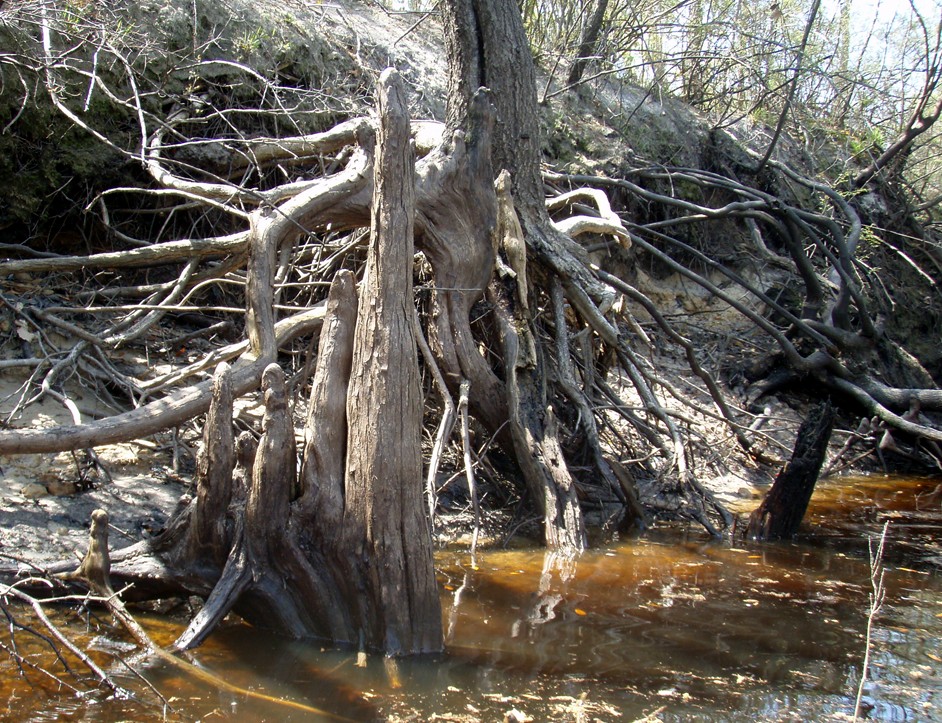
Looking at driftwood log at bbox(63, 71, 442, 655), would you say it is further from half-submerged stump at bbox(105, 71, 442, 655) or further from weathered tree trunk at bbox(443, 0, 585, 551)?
weathered tree trunk at bbox(443, 0, 585, 551)

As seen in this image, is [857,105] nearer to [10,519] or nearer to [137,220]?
[137,220]

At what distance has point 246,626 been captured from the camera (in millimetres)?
4121

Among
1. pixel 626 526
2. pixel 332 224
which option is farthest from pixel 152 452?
pixel 626 526

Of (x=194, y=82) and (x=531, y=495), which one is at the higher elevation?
(x=194, y=82)

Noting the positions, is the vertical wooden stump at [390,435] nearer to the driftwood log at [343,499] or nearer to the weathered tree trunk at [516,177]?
the driftwood log at [343,499]

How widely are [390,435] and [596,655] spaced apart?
141 centimetres

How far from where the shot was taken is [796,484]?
622 cm

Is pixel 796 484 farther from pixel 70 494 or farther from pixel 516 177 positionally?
pixel 70 494

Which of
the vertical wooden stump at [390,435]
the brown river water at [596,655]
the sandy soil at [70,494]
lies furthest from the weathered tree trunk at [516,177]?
the sandy soil at [70,494]

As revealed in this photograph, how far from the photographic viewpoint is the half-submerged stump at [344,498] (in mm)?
3832

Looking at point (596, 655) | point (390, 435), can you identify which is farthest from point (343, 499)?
point (596, 655)

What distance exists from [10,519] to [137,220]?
3498mm

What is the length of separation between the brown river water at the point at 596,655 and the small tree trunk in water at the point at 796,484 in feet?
1.58

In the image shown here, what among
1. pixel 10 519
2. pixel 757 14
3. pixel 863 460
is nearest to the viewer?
pixel 10 519
